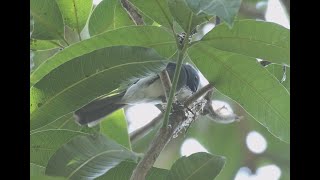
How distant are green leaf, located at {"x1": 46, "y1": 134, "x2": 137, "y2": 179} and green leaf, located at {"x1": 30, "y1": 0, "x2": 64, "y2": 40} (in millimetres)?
630

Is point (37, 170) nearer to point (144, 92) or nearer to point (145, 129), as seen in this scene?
point (145, 129)

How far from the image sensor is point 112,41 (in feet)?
5.11

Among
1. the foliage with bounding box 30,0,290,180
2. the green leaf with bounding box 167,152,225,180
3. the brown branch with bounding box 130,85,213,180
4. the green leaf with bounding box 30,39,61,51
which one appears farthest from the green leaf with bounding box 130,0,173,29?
the green leaf with bounding box 30,39,61,51

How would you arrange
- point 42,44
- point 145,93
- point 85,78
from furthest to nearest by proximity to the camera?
point 145,93, point 42,44, point 85,78

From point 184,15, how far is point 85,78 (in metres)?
0.30

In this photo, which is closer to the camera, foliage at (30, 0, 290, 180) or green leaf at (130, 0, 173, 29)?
foliage at (30, 0, 290, 180)

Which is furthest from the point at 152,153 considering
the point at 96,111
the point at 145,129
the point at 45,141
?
the point at 145,129

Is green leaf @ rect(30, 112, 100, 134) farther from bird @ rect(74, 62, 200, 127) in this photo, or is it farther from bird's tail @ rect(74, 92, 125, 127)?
bird @ rect(74, 62, 200, 127)

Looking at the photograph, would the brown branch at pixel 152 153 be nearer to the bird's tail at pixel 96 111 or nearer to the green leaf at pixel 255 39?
the green leaf at pixel 255 39

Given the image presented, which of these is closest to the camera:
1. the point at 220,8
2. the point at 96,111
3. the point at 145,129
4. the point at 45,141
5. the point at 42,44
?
the point at 220,8

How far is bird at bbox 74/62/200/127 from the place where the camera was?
7.74 feet

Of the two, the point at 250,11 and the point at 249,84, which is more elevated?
the point at 250,11
